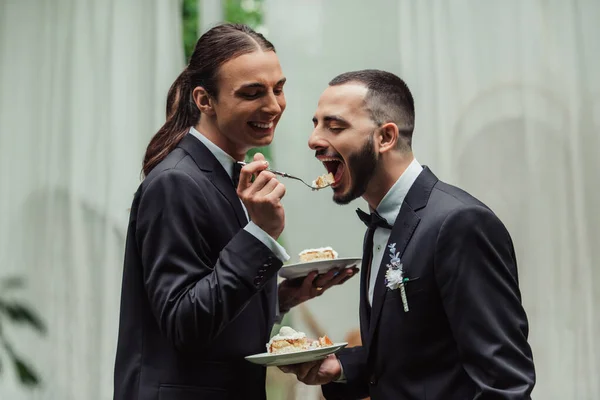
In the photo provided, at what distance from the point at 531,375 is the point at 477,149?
1.73 metres

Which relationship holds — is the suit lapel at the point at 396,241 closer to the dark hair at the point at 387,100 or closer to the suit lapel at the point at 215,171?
the dark hair at the point at 387,100

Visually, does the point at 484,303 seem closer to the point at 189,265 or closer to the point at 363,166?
the point at 363,166

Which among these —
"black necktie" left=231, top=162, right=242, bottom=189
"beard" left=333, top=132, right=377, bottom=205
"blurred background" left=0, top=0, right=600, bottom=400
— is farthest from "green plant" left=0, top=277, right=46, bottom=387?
"beard" left=333, top=132, right=377, bottom=205

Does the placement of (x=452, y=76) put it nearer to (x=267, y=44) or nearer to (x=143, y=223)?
(x=267, y=44)

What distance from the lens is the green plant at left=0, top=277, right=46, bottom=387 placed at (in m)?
3.89

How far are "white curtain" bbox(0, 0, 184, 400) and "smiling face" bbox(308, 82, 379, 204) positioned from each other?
1.93m

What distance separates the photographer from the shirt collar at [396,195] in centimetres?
204

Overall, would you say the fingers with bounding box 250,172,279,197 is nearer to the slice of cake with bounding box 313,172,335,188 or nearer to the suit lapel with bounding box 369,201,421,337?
the suit lapel with bounding box 369,201,421,337

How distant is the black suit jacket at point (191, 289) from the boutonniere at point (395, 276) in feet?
0.96

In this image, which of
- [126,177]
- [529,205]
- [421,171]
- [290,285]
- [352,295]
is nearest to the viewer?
[421,171]

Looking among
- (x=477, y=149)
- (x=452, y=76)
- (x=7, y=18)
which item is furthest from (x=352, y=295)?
(x=7, y=18)

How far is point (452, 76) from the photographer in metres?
3.37

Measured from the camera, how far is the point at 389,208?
2051 millimetres

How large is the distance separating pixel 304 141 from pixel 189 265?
1.87 meters
